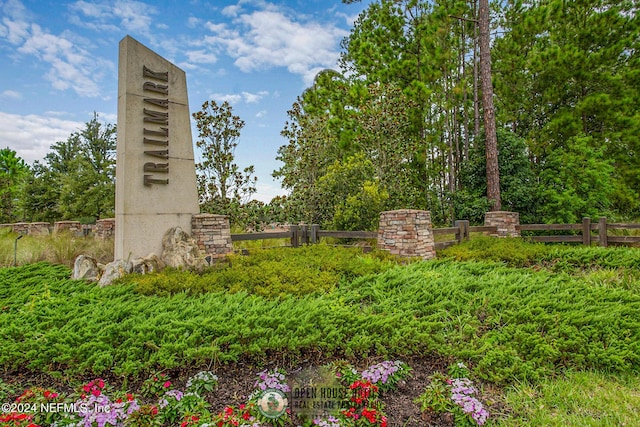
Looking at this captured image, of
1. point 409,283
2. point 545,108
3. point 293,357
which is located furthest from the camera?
point 545,108

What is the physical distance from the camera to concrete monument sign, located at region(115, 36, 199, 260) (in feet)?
20.0

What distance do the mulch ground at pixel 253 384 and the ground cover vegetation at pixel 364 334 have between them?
2cm

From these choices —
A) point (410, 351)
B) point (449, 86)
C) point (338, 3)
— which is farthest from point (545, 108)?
point (410, 351)

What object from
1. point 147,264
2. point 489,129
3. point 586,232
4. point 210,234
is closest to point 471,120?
point 489,129

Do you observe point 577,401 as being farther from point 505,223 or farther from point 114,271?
point 505,223

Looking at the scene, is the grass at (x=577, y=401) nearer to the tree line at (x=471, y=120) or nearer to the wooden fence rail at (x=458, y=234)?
the wooden fence rail at (x=458, y=234)

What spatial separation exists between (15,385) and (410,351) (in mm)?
3501

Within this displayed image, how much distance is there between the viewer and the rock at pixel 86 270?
5473mm

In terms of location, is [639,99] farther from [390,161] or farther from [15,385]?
[15,385]

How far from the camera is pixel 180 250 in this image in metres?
6.18

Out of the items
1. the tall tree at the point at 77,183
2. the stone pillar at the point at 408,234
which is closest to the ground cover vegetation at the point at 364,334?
the stone pillar at the point at 408,234

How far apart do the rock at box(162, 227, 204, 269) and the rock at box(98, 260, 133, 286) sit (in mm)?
674

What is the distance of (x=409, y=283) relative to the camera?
4984mm

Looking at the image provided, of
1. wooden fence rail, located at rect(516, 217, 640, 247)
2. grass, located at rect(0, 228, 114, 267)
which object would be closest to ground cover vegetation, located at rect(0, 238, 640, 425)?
grass, located at rect(0, 228, 114, 267)
